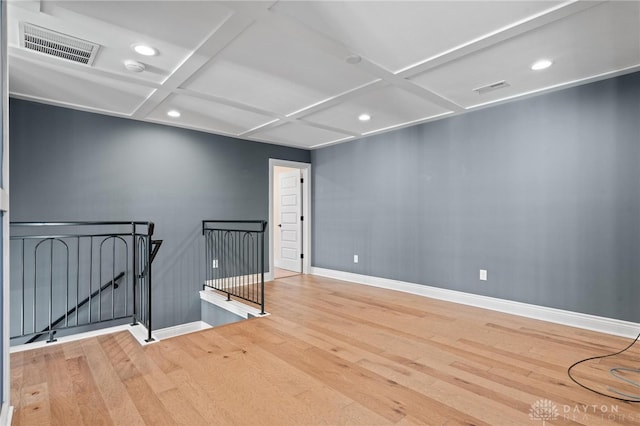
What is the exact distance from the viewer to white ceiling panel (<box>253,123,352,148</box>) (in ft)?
15.8

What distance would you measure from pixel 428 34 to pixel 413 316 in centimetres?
286

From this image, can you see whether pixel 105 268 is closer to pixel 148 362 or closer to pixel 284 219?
pixel 148 362

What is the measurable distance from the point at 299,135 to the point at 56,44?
3298mm

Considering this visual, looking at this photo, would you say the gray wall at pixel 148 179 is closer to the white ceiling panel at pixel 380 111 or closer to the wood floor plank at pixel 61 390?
the white ceiling panel at pixel 380 111

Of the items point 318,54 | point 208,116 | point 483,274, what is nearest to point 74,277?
point 208,116

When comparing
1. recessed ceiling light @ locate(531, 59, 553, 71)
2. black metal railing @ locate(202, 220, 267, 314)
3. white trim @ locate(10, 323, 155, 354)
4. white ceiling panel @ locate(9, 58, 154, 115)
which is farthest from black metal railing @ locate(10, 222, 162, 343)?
recessed ceiling light @ locate(531, 59, 553, 71)

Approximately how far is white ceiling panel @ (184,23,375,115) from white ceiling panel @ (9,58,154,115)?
756 millimetres

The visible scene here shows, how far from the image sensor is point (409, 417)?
5.92 ft

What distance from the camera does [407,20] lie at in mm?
2154

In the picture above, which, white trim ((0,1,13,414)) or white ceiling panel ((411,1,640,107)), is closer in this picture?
white trim ((0,1,13,414))

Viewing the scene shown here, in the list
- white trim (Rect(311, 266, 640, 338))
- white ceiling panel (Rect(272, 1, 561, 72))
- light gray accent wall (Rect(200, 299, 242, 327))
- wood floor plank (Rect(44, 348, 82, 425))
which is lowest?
light gray accent wall (Rect(200, 299, 242, 327))

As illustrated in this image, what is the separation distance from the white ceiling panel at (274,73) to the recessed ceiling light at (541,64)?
4.75ft

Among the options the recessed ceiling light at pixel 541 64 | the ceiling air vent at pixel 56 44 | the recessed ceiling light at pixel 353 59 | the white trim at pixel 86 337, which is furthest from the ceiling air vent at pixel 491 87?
the white trim at pixel 86 337
